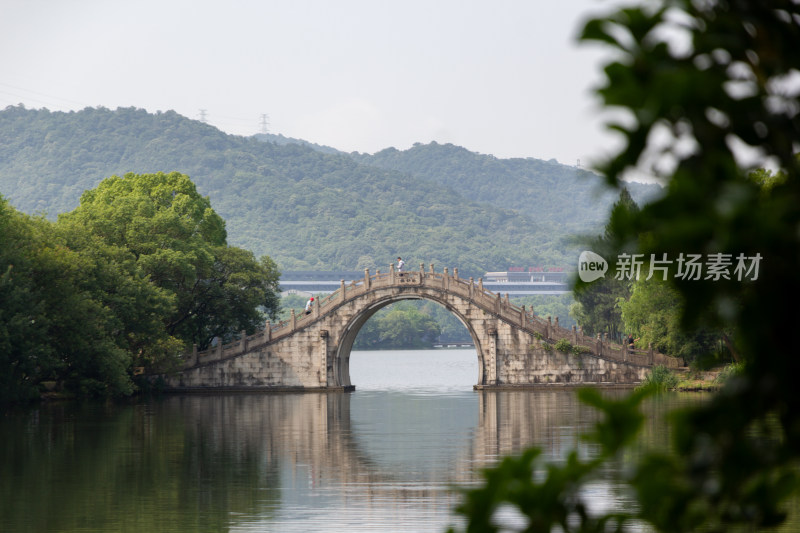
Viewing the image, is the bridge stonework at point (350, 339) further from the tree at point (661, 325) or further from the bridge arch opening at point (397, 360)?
the tree at point (661, 325)

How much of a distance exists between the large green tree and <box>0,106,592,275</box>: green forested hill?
98.8 m

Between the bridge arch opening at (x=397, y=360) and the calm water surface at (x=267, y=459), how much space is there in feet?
28.5

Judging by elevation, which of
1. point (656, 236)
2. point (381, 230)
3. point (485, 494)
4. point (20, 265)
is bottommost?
point (485, 494)

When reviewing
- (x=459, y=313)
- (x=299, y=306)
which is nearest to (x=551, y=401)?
(x=459, y=313)

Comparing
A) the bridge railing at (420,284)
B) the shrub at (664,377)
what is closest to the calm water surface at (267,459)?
the shrub at (664,377)

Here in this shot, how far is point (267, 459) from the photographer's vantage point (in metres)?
23.3

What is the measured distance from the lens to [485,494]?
11.1ft

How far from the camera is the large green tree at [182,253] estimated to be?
4378 cm

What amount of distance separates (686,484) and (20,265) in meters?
32.5

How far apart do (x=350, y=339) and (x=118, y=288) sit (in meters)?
13.9

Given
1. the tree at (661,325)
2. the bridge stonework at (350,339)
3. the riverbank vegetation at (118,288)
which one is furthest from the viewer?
the bridge stonework at (350,339)

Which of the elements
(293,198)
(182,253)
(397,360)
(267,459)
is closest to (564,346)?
(182,253)

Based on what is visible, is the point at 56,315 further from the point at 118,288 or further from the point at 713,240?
the point at 713,240

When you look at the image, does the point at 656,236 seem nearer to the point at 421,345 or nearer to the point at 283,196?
the point at 421,345
